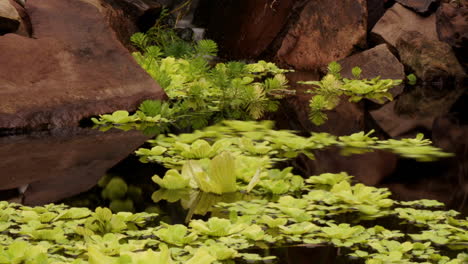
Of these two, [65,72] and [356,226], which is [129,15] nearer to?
[65,72]

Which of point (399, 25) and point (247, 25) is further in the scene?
point (247, 25)

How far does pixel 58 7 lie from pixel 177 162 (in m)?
2.55

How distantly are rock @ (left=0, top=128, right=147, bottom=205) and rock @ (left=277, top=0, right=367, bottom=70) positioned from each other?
14.9ft

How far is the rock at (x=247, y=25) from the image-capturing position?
8.73 metres

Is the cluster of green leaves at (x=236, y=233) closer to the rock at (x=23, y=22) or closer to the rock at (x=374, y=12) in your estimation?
the rock at (x=23, y=22)

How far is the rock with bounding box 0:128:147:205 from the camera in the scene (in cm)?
311

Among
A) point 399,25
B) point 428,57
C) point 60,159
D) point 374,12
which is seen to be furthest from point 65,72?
point 374,12

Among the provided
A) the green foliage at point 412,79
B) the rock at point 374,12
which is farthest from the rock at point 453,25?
the rock at point 374,12

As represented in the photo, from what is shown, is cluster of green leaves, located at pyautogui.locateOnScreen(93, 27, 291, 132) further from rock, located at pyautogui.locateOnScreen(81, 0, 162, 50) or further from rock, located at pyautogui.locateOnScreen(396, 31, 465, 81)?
rock, located at pyautogui.locateOnScreen(396, 31, 465, 81)

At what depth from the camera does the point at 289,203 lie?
2773mm

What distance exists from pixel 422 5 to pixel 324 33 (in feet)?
4.01

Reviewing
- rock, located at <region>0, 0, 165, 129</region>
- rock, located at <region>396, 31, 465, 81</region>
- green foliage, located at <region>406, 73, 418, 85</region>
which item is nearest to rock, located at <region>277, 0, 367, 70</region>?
rock, located at <region>396, 31, 465, 81</region>

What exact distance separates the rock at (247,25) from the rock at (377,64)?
1.35 m

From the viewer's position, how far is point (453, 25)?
7172 mm
